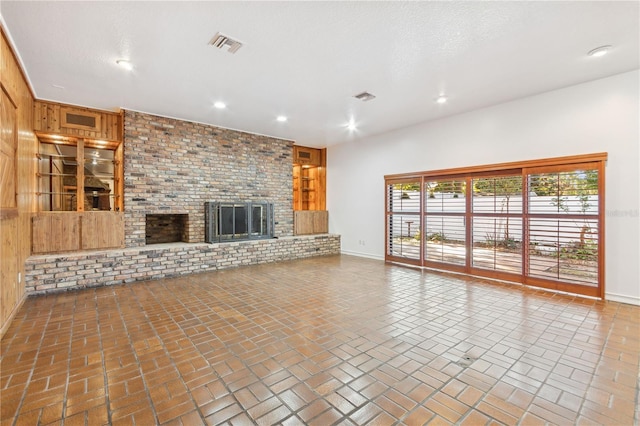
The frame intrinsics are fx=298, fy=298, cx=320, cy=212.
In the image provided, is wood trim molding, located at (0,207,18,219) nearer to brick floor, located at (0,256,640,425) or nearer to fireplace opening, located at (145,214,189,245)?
brick floor, located at (0,256,640,425)

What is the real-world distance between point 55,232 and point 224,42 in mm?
4182

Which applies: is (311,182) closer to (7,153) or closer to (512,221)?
(512,221)

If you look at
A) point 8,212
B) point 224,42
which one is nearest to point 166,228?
point 8,212

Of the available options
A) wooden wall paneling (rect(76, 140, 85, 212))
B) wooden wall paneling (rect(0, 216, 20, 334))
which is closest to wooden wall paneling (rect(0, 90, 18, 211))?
wooden wall paneling (rect(0, 216, 20, 334))

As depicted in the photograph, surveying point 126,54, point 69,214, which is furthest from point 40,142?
point 126,54

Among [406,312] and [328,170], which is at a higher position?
[328,170]

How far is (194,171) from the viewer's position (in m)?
6.30

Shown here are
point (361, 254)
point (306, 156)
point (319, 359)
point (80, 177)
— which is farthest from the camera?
point (306, 156)

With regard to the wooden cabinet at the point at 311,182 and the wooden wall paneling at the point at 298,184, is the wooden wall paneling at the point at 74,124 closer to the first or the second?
the wooden cabinet at the point at 311,182

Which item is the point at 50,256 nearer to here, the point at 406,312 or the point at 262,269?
the point at 262,269

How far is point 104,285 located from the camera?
4844 millimetres

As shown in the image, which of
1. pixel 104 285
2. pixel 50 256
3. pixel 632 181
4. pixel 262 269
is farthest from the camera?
pixel 262 269

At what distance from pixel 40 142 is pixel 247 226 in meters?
3.93

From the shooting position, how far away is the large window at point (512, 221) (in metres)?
4.28
